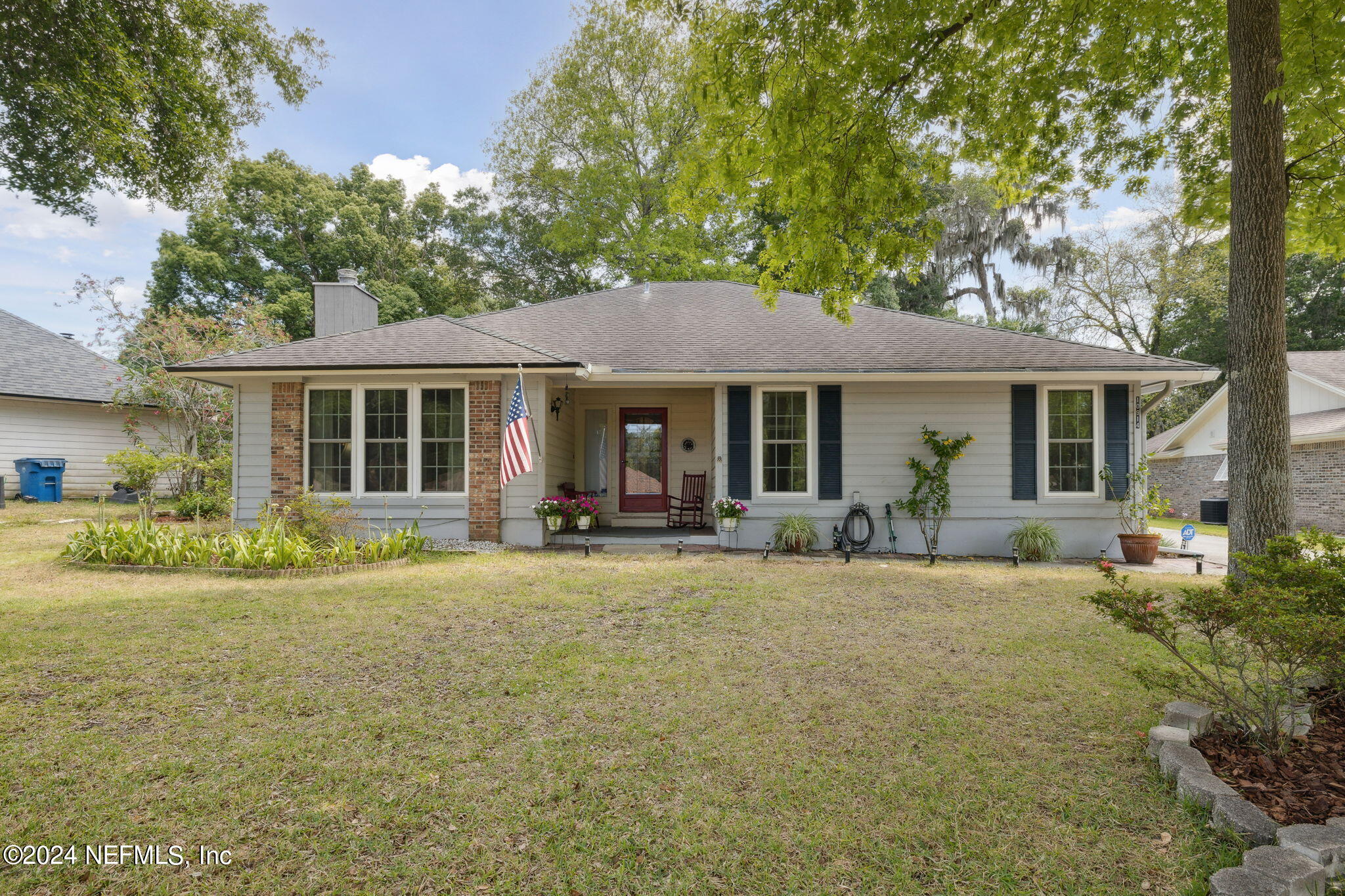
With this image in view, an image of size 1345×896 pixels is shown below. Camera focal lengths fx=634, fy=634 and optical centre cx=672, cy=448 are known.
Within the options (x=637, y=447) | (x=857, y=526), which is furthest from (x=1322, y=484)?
(x=637, y=447)

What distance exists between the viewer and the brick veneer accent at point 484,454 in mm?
9406

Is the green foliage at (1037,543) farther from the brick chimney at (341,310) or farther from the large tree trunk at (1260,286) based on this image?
the brick chimney at (341,310)

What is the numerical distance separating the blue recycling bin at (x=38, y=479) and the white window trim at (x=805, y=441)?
16.0 meters

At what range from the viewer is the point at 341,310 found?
1206 cm

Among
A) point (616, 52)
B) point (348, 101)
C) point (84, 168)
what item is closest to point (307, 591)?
point (84, 168)

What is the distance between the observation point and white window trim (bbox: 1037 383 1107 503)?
30.8ft

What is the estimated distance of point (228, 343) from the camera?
15.3 metres

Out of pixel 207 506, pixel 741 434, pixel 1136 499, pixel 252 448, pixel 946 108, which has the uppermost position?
pixel 946 108

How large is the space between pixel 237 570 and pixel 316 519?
3.60ft

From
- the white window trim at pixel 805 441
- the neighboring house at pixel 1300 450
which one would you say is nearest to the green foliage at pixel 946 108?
the white window trim at pixel 805 441

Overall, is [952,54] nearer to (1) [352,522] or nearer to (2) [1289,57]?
(2) [1289,57]

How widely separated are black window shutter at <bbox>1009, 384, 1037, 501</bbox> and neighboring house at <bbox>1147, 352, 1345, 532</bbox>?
3811mm

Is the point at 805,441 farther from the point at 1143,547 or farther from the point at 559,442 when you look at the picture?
the point at 1143,547

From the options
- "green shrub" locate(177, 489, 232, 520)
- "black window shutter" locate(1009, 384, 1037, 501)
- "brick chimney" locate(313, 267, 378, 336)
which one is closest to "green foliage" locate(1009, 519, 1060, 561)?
"black window shutter" locate(1009, 384, 1037, 501)
